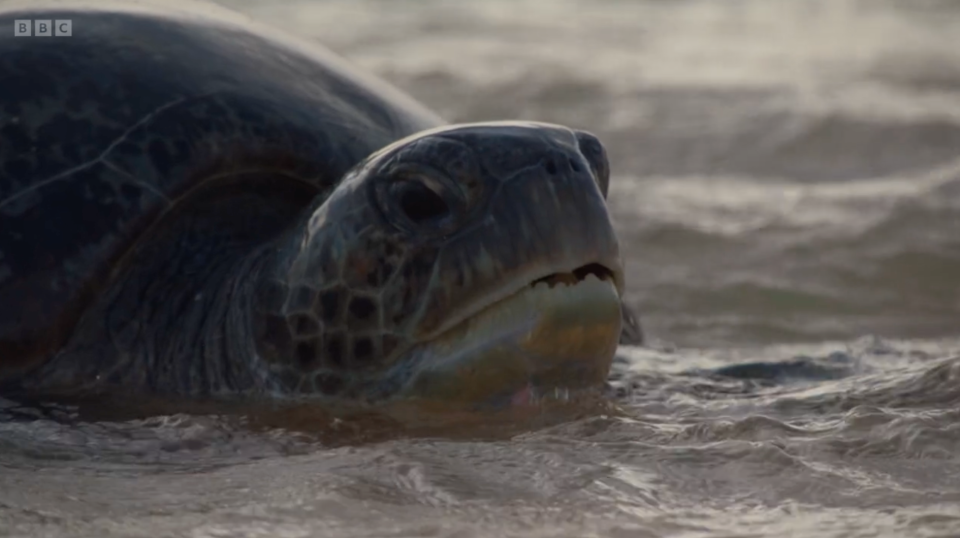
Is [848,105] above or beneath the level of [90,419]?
above

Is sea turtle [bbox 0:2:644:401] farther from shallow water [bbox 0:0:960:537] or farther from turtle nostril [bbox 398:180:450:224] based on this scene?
shallow water [bbox 0:0:960:537]

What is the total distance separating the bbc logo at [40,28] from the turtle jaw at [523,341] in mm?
1344

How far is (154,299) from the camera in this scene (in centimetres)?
363

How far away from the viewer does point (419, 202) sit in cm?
324

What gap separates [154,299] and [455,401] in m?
0.81

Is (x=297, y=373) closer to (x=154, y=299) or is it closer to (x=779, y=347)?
(x=154, y=299)

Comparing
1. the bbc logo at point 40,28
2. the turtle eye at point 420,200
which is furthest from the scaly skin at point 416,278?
the bbc logo at point 40,28

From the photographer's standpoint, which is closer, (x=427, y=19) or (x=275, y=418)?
(x=275, y=418)

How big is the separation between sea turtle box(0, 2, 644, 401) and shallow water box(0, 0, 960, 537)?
15 cm

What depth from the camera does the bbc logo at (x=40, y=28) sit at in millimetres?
3891

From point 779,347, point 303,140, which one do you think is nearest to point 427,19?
point 779,347

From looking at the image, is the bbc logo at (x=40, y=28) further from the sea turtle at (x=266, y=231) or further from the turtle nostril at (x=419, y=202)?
the turtle nostril at (x=419, y=202)

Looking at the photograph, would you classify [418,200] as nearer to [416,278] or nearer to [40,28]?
[416,278]

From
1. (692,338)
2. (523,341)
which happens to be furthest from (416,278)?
(692,338)
